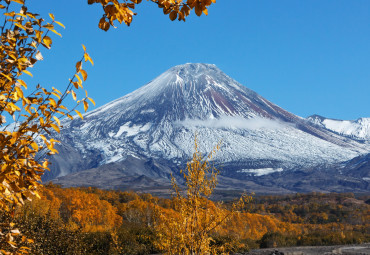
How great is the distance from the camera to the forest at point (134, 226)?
345 inches

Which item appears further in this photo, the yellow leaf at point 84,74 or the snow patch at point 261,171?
the snow patch at point 261,171

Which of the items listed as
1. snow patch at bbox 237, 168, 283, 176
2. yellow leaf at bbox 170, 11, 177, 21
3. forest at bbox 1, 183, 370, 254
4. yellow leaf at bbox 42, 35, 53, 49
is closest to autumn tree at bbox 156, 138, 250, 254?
forest at bbox 1, 183, 370, 254

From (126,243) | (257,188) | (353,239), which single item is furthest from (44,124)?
(257,188)

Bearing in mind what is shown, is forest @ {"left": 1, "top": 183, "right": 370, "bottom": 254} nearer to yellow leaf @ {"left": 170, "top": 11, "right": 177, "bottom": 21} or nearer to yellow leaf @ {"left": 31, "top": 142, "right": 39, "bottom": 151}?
yellow leaf @ {"left": 31, "top": 142, "right": 39, "bottom": 151}

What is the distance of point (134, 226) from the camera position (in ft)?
73.0

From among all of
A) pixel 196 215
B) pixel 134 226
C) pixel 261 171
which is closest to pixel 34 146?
pixel 196 215

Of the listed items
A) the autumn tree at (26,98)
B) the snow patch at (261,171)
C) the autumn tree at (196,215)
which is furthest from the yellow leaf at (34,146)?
the snow patch at (261,171)

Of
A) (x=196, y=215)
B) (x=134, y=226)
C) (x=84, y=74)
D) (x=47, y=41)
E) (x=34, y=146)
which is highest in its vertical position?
(x=47, y=41)

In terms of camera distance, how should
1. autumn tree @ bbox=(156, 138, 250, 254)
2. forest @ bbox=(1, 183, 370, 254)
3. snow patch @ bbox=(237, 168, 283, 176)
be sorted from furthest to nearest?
1. snow patch @ bbox=(237, 168, 283, 176)
2. forest @ bbox=(1, 183, 370, 254)
3. autumn tree @ bbox=(156, 138, 250, 254)

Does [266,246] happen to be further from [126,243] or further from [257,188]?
[257,188]

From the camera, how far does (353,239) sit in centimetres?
2252

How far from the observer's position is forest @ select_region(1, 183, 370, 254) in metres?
8.76

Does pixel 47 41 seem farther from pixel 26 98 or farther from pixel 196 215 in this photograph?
pixel 196 215

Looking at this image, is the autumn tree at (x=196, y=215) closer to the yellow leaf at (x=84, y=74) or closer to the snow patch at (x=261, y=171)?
the yellow leaf at (x=84, y=74)
